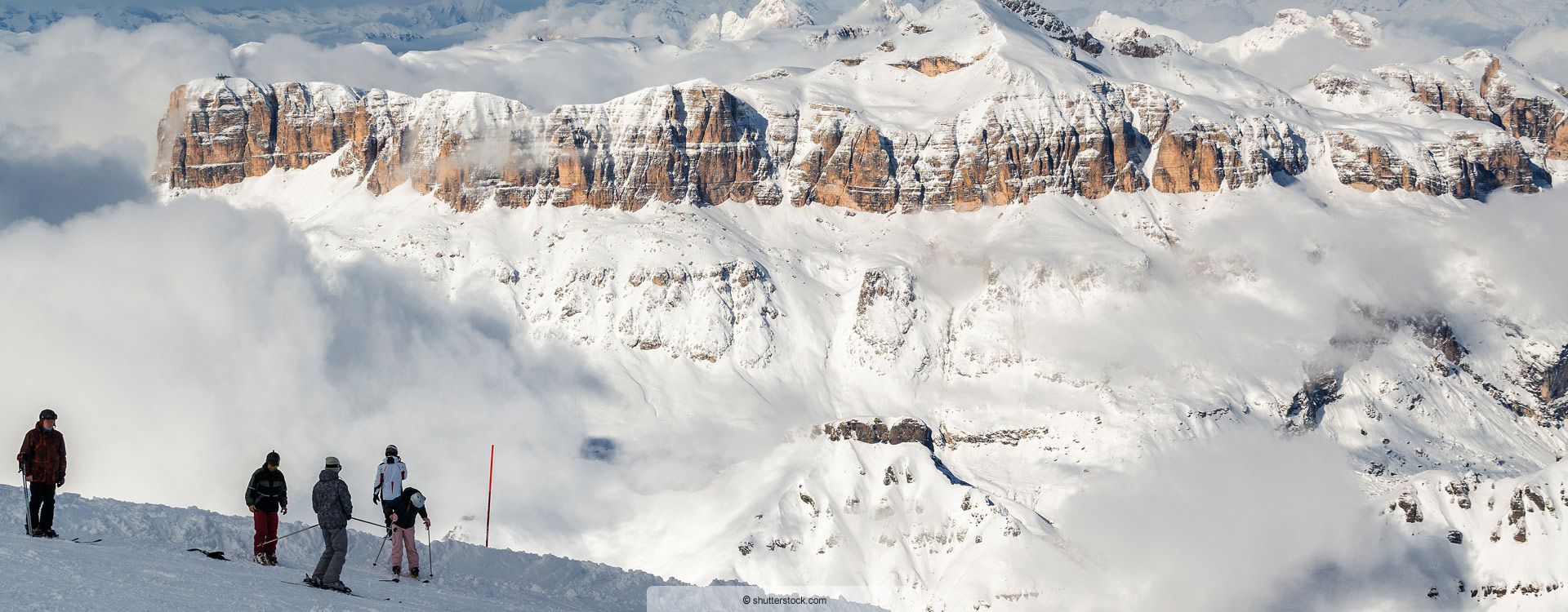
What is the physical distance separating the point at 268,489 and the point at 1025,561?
6271 inches

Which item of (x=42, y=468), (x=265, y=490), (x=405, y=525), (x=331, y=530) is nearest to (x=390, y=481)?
(x=405, y=525)

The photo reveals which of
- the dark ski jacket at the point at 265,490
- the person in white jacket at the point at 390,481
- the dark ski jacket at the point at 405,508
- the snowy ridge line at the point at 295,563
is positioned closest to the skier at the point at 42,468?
the snowy ridge line at the point at 295,563

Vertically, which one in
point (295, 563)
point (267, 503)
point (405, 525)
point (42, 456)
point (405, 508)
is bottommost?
point (295, 563)

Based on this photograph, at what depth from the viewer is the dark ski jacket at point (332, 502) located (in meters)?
40.4

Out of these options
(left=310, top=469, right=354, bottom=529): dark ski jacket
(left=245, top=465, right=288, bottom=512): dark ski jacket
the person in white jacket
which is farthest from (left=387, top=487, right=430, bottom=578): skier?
(left=245, top=465, right=288, bottom=512): dark ski jacket

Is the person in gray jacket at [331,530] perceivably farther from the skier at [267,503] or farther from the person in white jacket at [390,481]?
the person in white jacket at [390,481]

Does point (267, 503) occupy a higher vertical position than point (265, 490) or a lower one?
lower

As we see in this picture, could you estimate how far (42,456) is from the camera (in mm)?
40781

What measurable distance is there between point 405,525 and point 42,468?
925cm

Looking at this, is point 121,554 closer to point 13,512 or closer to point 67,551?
point 67,551

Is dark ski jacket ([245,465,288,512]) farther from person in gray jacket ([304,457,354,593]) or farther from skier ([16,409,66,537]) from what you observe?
skier ([16,409,66,537])

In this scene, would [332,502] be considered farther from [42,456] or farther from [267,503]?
[42,456]

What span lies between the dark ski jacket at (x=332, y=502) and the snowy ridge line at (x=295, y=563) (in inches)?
71.9

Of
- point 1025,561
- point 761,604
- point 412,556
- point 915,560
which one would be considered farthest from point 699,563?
point 412,556
